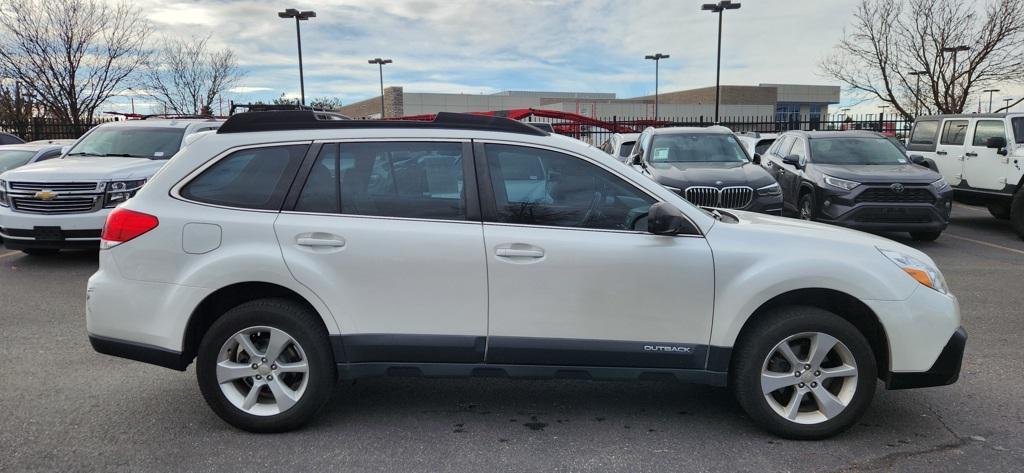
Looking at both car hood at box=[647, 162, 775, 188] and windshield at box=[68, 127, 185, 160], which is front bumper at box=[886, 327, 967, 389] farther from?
windshield at box=[68, 127, 185, 160]

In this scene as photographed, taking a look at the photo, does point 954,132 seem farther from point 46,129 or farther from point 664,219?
point 46,129

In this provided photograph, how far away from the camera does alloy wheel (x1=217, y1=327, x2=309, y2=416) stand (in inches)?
146

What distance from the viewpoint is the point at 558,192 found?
376 centimetres

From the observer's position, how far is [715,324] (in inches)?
143

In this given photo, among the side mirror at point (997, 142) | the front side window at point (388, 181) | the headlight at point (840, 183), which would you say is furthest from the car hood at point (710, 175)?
the front side window at point (388, 181)

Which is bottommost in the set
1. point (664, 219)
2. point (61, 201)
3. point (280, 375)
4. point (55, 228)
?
point (280, 375)

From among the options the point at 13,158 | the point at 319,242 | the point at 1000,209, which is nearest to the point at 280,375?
the point at 319,242

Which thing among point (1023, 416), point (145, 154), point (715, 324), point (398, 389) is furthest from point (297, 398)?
point (145, 154)

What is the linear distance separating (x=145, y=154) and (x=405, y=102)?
144ft

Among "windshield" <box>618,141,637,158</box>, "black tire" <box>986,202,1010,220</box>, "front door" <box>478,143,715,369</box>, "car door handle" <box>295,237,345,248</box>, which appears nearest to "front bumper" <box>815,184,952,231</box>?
"black tire" <box>986,202,1010,220</box>

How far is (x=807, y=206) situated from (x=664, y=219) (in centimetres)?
783

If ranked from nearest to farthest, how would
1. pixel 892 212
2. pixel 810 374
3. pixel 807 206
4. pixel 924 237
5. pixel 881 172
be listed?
1. pixel 810 374
2. pixel 892 212
3. pixel 881 172
4. pixel 807 206
5. pixel 924 237

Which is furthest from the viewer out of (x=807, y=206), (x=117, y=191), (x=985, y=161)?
(x=985, y=161)

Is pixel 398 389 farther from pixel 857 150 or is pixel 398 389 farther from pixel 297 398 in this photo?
pixel 857 150
